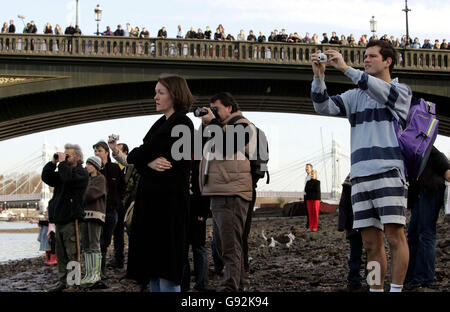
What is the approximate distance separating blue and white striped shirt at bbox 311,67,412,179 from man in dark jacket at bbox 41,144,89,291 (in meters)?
3.65

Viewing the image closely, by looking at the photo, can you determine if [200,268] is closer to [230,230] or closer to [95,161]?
[230,230]

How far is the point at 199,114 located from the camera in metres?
6.04

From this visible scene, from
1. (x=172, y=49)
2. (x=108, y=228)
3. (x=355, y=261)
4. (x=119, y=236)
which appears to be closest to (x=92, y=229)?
(x=108, y=228)

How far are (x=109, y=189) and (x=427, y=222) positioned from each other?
4311 millimetres

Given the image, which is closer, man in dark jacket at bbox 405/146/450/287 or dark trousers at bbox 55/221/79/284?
man in dark jacket at bbox 405/146/450/287

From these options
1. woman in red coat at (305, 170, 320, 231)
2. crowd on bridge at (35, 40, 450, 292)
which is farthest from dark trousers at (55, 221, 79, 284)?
woman in red coat at (305, 170, 320, 231)

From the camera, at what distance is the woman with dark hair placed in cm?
448

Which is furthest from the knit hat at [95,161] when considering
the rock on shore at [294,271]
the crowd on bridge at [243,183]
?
the crowd on bridge at [243,183]

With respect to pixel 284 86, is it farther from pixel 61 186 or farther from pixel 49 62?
pixel 61 186

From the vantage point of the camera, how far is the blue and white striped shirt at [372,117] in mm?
4855

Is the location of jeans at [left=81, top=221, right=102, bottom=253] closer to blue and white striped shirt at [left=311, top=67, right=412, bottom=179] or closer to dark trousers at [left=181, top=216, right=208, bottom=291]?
dark trousers at [left=181, top=216, right=208, bottom=291]

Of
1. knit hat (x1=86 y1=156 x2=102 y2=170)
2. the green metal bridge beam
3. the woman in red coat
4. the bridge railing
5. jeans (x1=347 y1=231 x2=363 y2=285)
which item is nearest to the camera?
jeans (x1=347 y1=231 x2=363 y2=285)

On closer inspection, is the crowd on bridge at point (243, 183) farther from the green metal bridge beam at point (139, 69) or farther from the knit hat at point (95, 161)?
the green metal bridge beam at point (139, 69)
